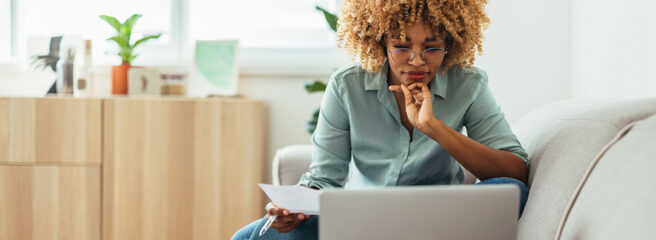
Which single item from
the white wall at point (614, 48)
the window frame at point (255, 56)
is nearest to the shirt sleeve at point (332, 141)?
the white wall at point (614, 48)

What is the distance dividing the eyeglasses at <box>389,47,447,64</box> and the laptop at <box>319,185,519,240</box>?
465mm

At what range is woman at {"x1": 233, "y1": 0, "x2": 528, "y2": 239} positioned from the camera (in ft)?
4.06

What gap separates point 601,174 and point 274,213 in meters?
0.59

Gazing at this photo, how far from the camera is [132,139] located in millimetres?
2270

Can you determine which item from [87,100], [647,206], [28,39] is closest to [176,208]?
[87,100]

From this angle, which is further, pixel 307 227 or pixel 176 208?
pixel 176 208

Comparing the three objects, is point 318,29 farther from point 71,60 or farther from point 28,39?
point 28,39

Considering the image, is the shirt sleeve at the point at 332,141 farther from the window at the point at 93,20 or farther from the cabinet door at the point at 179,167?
Result: the window at the point at 93,20

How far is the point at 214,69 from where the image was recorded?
256 centimetres

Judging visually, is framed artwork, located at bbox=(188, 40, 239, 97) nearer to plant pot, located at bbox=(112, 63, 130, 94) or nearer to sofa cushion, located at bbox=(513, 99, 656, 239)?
plant pot, located at bbox=(112, 63, 130, 94)

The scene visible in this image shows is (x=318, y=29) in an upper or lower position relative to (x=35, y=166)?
upper

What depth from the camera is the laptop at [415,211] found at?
2.78 ft

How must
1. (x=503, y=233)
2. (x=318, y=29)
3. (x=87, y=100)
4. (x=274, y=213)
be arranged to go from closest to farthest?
(x=503, y=233) → (x=274, y=213) → (x=87, y=100) → (x=318, y=29)

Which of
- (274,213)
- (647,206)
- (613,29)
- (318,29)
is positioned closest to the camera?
(647,206)
